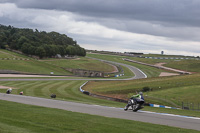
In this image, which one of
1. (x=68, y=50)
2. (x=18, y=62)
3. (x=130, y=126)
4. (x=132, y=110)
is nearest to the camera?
(x=130, y=126)

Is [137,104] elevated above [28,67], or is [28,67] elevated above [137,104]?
[137,104]

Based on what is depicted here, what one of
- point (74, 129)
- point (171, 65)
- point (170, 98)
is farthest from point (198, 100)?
point (171, 65)

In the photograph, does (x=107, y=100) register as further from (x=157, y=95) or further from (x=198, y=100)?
(x=198, y=100)

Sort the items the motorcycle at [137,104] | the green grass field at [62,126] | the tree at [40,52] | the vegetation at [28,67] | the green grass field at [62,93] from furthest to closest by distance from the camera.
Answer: the tree at [40,52], the vegetation at [28,67], the green grass field at [62,93], the motorcycle at [137,104], the green grass field at [62,126]

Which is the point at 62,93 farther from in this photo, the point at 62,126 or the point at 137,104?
the point at 62,126

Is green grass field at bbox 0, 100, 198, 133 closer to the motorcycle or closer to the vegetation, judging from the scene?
the motorcycle

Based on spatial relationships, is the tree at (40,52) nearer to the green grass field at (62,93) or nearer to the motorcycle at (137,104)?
the green grass field at (62,93)

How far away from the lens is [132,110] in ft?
78.2

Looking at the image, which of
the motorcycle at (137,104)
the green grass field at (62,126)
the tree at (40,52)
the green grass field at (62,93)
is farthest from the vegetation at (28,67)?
the green grass field at (62,126)

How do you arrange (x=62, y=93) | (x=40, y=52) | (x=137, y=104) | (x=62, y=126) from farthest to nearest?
(x=40, y=52), (x=62, y=93), (x=137, y=104), (x=62, y=126)

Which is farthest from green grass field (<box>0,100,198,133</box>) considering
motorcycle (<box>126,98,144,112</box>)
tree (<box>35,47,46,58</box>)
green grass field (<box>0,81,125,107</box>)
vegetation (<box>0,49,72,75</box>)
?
tree (<box>35,47,46,58</box>)

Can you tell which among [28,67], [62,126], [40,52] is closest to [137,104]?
[62,126]

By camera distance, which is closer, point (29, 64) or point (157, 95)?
point (157, 95)

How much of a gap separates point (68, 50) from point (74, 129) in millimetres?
144883
